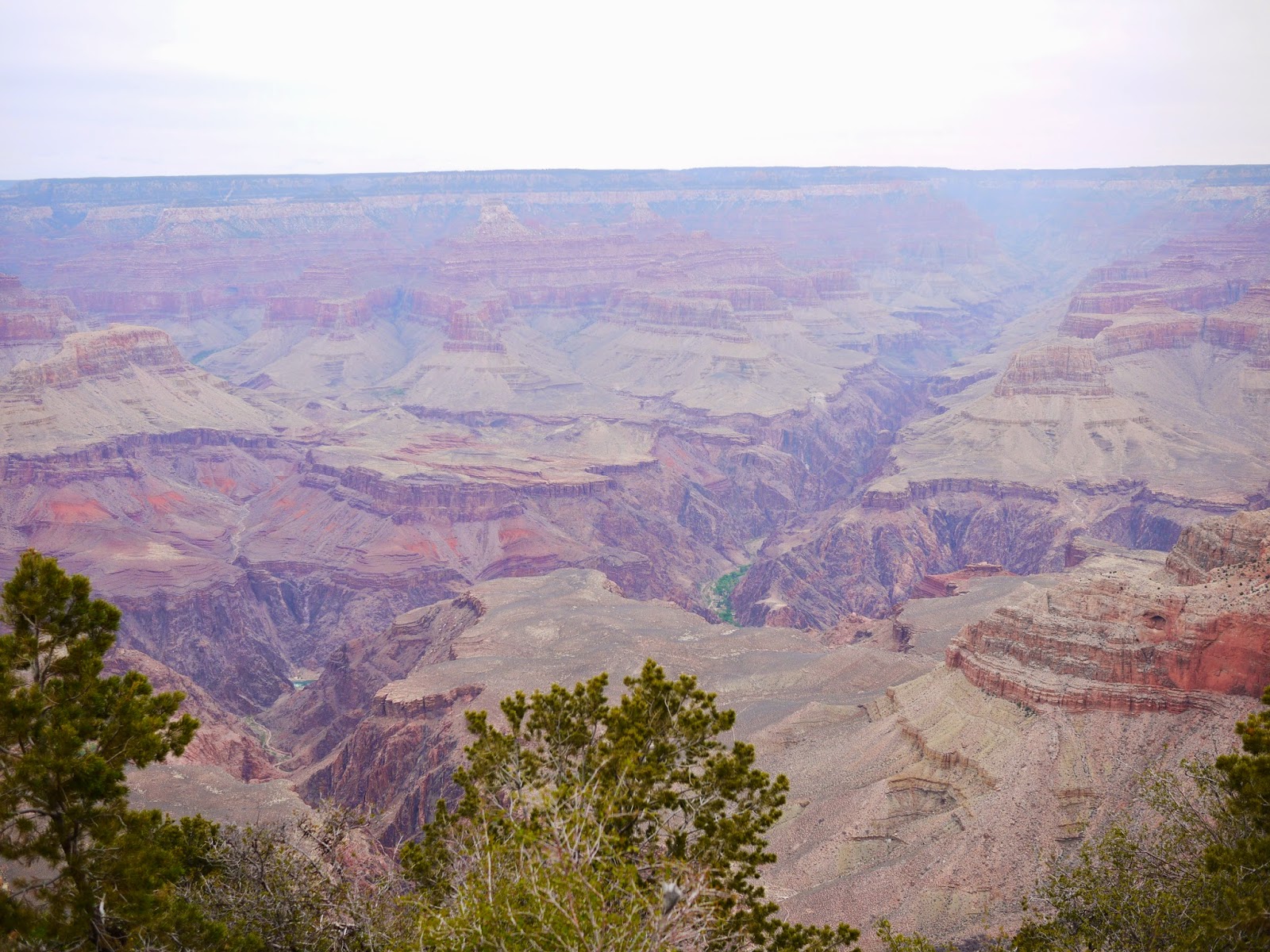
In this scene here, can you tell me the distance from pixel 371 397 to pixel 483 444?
52053 mm

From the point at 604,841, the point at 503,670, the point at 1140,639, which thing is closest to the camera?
the point at 604,841

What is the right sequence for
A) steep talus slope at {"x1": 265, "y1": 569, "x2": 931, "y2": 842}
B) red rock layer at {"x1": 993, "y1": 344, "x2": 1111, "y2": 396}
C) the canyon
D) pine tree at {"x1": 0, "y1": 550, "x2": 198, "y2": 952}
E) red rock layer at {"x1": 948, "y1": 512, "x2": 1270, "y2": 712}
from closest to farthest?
1. pine tree at {"x1": 0, "y1": 550, "x2": 198, "y2": 952}
2. red rock layer at {"x1": 948, "y1": 512, "x2": 1270, "y2": 712}
3. the canyon
4. steep talus slope at {"x1": 265, "y1": 569, "x2": 931, "y2": 842}
5. red rock layer at {"x1": 993, "y1": 344, "x2": 1111, "y2": 396}

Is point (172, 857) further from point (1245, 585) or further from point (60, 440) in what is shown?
point (60, 440)

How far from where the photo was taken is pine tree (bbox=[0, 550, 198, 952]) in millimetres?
21344

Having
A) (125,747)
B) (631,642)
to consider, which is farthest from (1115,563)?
(125,747)

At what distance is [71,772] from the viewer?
70.3 feet

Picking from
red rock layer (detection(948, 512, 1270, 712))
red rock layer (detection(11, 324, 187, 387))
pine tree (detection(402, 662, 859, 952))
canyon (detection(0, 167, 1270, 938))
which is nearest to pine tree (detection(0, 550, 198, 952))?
pine tree (detection(402, 662, 859, 952))

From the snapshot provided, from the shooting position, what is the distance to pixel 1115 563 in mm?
72688

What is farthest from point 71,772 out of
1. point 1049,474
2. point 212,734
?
point 1049,474

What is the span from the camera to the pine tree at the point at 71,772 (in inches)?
840

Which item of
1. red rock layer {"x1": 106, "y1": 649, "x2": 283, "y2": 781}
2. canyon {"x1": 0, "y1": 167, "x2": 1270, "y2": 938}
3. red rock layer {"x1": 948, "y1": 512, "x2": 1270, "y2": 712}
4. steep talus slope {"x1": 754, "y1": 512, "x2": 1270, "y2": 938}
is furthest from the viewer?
red rock layer {"x1": 106, "y1": 649, "x2": 283, "y2": 781}

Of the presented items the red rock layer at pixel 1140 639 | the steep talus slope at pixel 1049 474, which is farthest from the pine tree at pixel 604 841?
the steep talus slope at pixel 1049 474

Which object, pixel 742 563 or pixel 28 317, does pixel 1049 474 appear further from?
pixel 28 317

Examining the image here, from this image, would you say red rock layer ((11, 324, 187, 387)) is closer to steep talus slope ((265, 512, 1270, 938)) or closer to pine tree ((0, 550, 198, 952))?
steep talus slope ((265, 512, 1270, 938))
